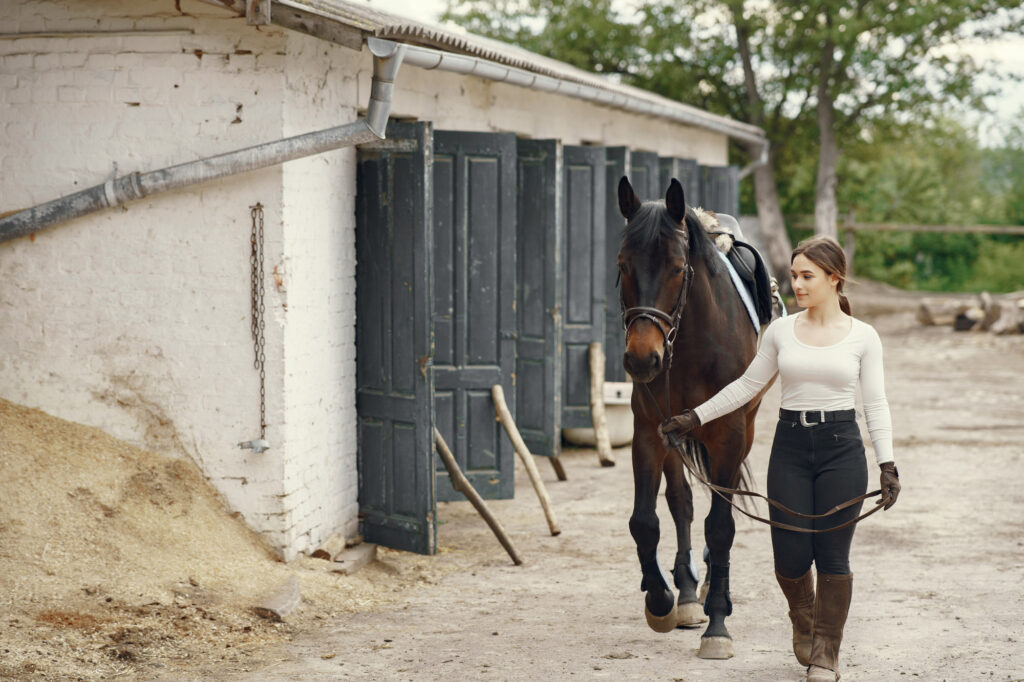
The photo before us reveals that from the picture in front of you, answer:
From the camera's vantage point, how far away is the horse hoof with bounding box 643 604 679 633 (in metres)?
5.35

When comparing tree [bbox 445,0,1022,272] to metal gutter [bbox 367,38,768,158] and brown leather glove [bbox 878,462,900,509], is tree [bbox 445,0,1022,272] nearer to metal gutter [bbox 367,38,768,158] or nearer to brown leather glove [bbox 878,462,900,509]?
metal gutter [bbox 367,38,768,158]

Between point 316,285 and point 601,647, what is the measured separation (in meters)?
2.62

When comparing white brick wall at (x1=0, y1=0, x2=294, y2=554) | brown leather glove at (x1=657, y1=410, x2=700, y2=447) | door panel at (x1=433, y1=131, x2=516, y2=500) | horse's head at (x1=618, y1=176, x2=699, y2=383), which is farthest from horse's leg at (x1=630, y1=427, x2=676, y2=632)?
door panel at (x1=433, y1=131, x2=516, y2=500)

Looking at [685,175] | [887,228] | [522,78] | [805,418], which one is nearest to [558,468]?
[522,78]

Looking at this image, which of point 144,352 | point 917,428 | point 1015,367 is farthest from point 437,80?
point 1015,367

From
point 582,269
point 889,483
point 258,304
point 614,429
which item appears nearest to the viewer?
point 889,483

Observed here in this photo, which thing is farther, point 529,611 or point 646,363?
point 529,611

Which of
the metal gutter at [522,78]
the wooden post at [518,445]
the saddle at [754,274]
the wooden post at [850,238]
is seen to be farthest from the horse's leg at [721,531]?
the wooden post at [850,238]

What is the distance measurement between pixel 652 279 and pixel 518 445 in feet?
10.6

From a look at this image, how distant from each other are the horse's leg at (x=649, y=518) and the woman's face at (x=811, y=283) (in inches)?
43.4

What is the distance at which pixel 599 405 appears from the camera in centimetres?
988

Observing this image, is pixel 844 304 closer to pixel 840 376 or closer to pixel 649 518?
pixel 840 376

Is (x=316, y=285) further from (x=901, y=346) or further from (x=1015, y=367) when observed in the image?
(x=901, y=346)

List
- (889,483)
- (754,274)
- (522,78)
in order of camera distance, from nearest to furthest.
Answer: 1. (889,483)
2. (754,274)
3. (522,78)
